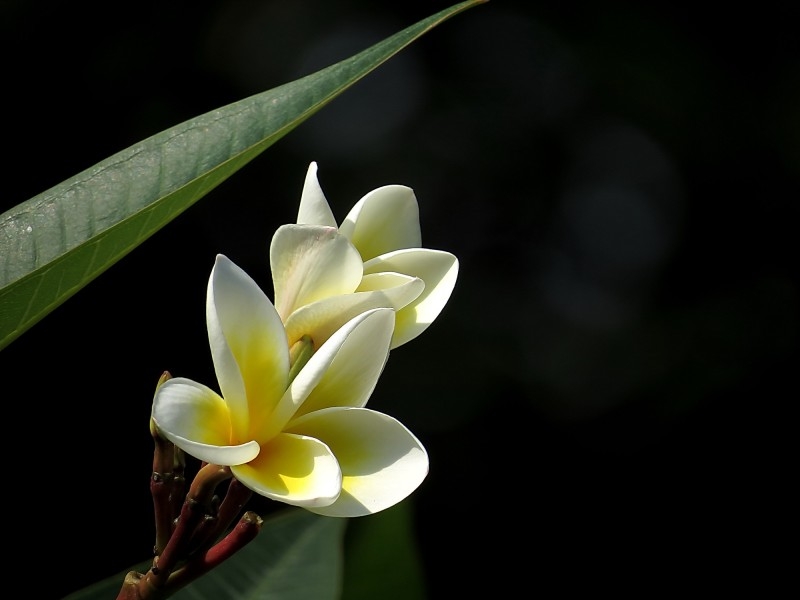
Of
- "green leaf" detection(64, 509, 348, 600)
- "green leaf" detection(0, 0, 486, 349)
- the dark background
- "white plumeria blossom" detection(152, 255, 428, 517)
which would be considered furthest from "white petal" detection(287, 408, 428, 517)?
the dark background

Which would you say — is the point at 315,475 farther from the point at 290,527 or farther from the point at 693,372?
the point at 693,372

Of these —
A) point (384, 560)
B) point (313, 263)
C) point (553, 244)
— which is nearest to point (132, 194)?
point (313, 263)

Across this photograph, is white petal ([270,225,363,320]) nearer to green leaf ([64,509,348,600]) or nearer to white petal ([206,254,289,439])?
white petal ([206,254,289,439])

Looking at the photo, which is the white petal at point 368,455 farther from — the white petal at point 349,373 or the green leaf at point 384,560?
the green leaf at point 384,560

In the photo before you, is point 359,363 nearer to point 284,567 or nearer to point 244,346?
point 244,346

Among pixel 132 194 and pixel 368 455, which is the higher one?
pixel 132 194

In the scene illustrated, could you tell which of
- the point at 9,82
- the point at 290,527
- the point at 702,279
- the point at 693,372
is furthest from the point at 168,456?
the point at 702,279
